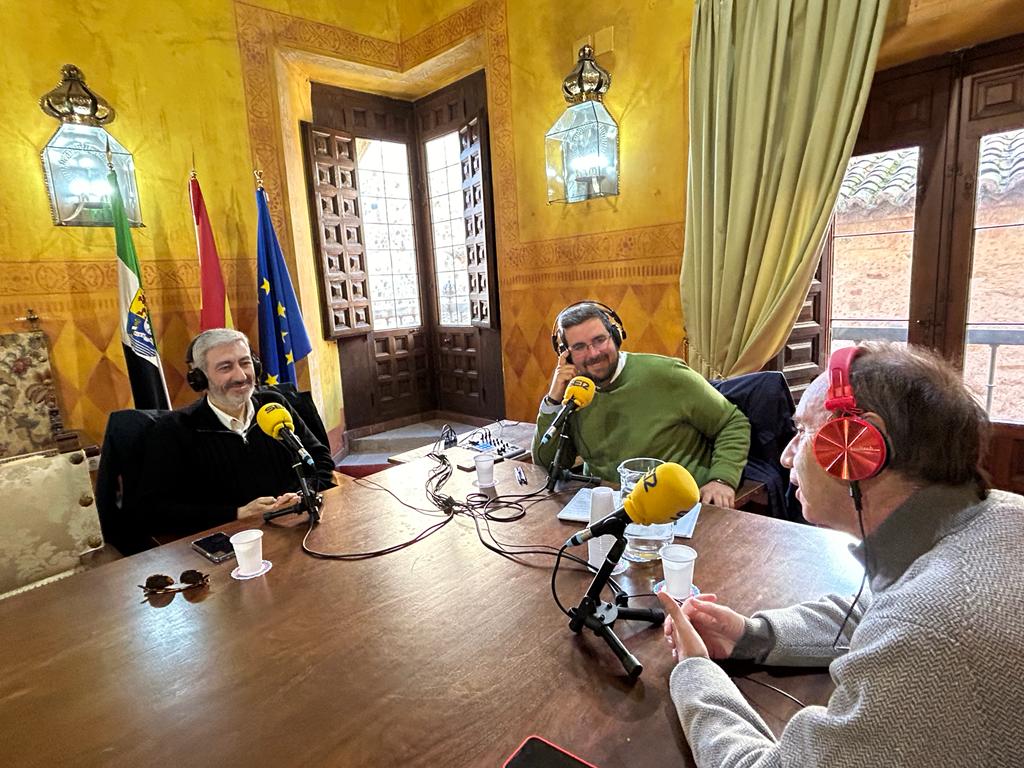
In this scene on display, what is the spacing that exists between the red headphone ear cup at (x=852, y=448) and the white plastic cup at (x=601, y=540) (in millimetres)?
568

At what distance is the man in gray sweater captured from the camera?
0.56 meters

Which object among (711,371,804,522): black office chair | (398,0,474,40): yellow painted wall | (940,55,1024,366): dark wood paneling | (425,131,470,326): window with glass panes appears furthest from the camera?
(425,131,470,326): window with glass panes

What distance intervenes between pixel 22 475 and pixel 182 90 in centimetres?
282

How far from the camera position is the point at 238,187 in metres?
3.85

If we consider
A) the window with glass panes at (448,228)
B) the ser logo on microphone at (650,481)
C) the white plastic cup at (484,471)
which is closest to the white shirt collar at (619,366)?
the white plastic cup at (484,471)

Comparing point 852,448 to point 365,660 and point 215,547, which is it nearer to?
point 365,660

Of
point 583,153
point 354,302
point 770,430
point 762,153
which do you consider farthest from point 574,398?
point 354,302

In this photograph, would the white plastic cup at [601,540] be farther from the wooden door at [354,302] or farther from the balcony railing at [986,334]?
the wooden door at [354,302]

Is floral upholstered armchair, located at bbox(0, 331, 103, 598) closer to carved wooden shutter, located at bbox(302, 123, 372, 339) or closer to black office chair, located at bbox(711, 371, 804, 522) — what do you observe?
black office chair, located at bbox(711, 371, 804, 522)

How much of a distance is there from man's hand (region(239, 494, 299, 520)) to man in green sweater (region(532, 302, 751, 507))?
81 centimetres

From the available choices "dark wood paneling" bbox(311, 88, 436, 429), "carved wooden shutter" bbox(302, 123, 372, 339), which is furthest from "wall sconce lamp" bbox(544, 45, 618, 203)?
"dark wood paneling" bbox(311, 88, 436, 429)

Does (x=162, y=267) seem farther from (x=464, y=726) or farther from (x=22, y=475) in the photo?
(x=464, y=726)

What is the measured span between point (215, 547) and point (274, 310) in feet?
8.62

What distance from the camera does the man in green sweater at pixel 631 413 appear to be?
6.57 ft
